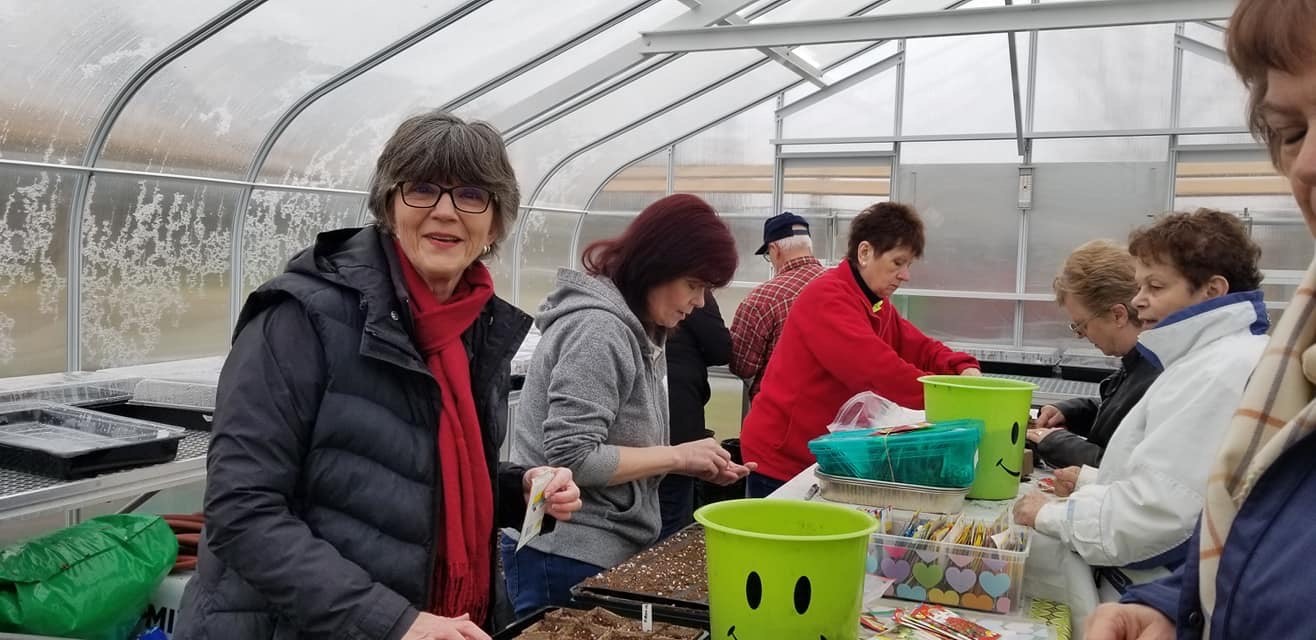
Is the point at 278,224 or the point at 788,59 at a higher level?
the point at 788,59

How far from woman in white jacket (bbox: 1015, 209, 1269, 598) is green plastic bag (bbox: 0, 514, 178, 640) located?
219 cm

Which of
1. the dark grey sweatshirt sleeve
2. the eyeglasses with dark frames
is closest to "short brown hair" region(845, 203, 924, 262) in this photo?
the eyeglasses with dark frames

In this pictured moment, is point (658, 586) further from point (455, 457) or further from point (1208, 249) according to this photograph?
point (1208, 249)

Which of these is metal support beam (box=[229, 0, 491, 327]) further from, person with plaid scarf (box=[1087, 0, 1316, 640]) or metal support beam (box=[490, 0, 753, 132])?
person with plaid scarf (box=[1087, 0, 1316, 640])

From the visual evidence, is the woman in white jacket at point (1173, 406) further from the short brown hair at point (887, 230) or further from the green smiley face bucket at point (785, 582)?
the short brown hair at point (887, 230)

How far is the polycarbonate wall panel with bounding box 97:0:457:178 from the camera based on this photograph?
4.25m

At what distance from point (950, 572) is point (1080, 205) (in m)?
6.37

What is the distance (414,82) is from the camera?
5316 millimetres

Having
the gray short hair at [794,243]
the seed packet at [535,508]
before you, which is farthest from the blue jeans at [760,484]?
the gray short hair at [794,243]

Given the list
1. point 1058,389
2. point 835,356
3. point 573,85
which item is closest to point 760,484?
point 835,356

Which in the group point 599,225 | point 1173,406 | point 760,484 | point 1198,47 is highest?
point 1198,47

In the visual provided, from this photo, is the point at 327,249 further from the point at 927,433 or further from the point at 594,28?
the point at 594,28

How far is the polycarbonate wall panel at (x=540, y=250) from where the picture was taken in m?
7.76

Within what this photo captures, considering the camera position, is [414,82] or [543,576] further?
[414,82]
